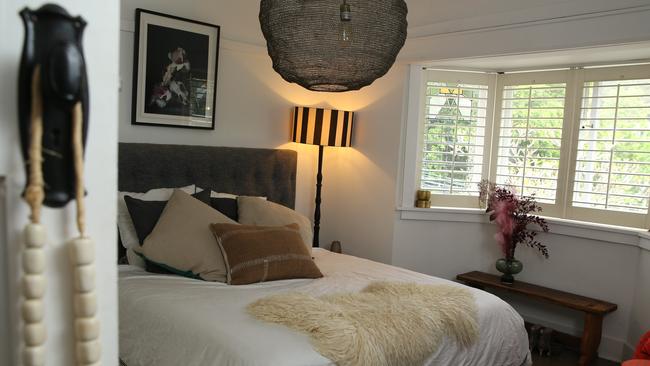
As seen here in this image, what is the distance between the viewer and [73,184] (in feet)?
1.70

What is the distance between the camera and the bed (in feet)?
6.31

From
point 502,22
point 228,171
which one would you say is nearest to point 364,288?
point 228,171

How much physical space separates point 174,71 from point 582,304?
313cm

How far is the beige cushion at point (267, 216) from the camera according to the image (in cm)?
328

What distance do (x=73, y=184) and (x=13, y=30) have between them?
155 mm

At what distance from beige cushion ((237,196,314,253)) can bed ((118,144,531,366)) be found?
9.5 inches

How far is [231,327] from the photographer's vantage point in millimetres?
2020

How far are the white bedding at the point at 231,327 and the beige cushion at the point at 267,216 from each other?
1.23 feet

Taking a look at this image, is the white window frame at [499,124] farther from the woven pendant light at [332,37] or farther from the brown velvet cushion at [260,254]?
the woven pendant light at [332,37]

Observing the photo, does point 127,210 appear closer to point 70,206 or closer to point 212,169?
point 212,169

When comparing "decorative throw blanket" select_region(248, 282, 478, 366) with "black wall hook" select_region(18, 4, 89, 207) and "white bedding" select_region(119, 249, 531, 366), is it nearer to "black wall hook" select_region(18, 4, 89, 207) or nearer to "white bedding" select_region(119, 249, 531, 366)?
"white bedding" select_region(119, 249, 531, 366)

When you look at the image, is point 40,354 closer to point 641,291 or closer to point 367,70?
point 367,70

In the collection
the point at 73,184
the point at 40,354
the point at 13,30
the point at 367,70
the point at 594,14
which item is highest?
the point at 594,14

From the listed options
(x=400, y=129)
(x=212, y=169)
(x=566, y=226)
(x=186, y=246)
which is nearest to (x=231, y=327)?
(x=186, y=246)
